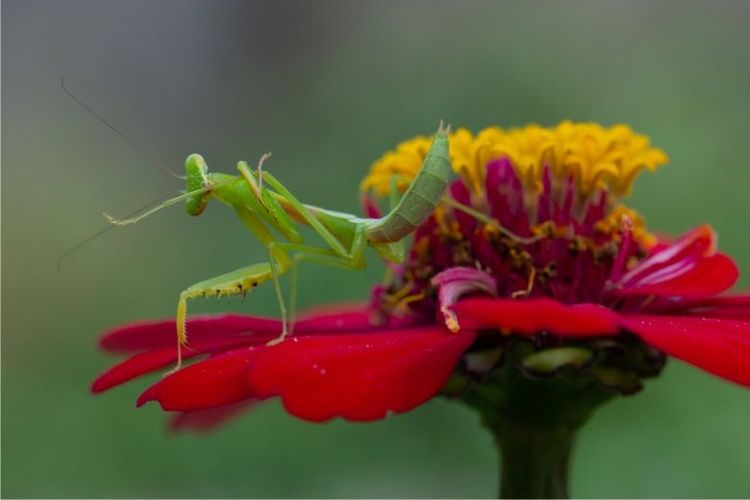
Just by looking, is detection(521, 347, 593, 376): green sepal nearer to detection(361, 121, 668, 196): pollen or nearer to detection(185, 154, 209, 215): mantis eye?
detection(361, 121, 668, 196): pollen

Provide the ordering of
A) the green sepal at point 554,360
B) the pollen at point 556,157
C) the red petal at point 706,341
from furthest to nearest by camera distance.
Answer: the pollen at point 556,157, the green sepal at point 554,360, the red petal at point 706,341

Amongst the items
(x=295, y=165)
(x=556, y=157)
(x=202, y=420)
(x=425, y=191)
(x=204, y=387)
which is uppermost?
(x=295, y=165)

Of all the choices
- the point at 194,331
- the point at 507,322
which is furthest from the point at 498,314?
the point at 194,331

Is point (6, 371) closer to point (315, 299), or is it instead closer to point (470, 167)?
point (315, 299)

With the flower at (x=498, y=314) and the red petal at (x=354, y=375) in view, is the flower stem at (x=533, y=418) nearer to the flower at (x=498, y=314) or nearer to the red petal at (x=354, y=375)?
the flower at (x=498, y=314)

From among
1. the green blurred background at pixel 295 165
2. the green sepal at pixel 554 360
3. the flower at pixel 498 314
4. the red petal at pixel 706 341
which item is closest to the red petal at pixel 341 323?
the flower at pixel 498 314

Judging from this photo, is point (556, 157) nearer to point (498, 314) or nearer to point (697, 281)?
point (697, 281)
